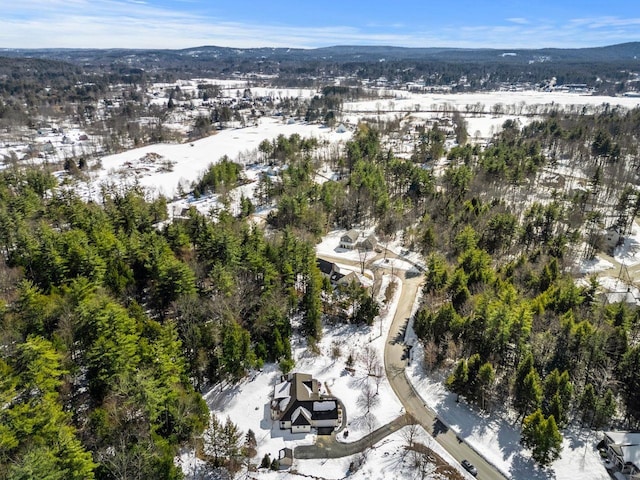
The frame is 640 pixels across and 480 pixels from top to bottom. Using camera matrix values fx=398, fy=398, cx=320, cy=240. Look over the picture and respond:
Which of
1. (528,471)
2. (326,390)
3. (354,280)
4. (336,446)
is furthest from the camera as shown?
(354,280)

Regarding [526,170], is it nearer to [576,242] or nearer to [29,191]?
[576,242]

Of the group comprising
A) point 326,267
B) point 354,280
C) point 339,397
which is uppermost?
point 354,280

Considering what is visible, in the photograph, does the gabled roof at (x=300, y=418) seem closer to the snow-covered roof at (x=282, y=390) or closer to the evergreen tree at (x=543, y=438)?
the snow-covered roof at (x=282, y=390)

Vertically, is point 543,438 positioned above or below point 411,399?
above

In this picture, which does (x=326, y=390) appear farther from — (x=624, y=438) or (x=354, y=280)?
(x=624, y=438)

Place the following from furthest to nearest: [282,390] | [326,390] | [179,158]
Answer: [179,158], [326,390], [282,390]

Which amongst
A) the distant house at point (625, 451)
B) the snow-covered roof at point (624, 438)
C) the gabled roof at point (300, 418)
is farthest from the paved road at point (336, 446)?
the snow-covered roof at point (624, 438)

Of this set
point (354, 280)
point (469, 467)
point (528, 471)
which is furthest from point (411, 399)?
point (354, 280)
